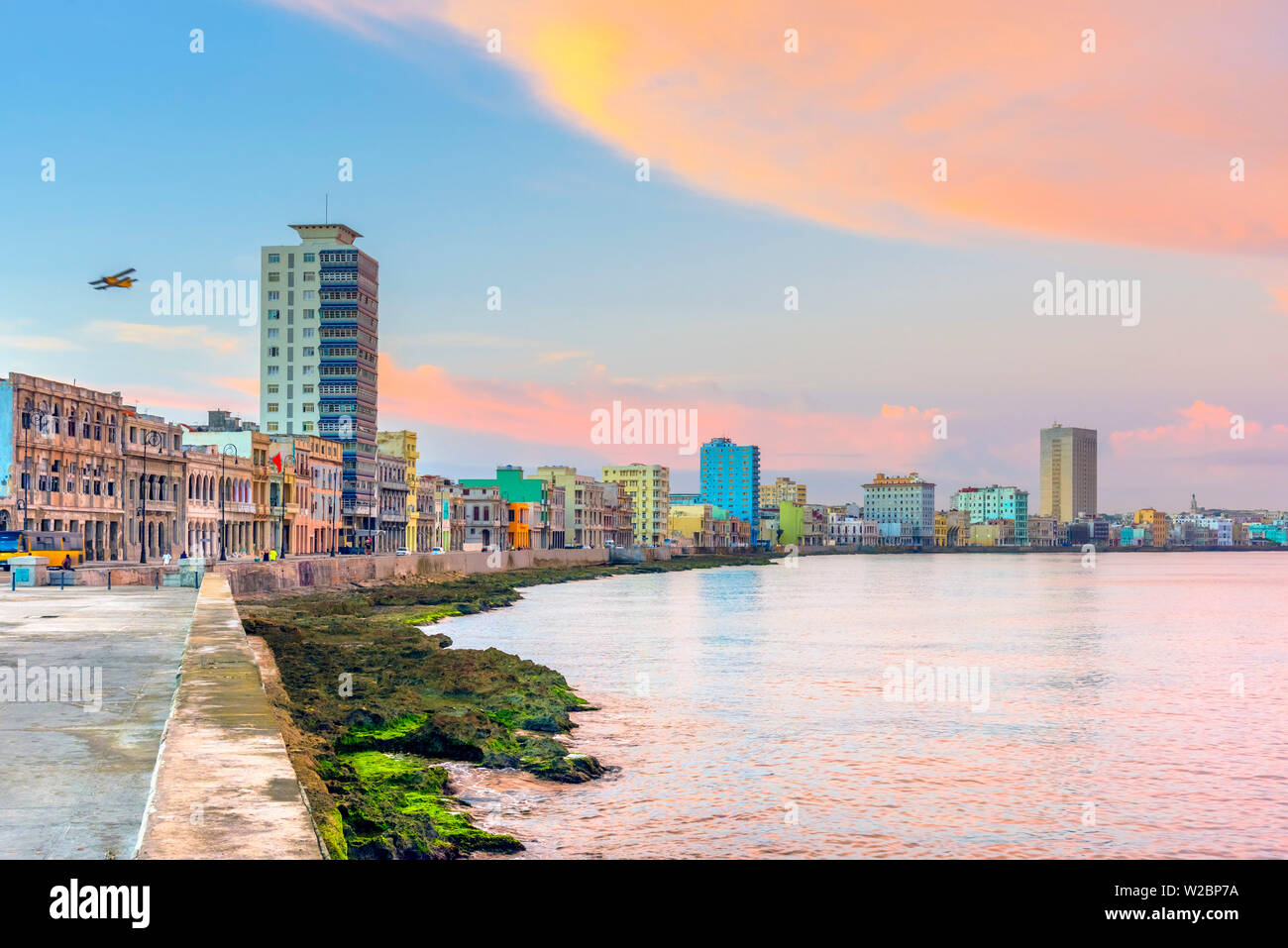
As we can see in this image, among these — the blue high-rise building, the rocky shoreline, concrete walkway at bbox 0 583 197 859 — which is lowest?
the rocky shoreline

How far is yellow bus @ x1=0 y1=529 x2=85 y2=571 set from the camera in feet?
203

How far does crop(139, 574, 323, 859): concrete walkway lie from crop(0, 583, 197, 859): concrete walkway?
1.89 ft

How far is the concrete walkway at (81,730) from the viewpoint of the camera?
11195 mm

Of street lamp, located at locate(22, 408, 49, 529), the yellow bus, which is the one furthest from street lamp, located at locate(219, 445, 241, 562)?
the yellow bus

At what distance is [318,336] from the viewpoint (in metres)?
178

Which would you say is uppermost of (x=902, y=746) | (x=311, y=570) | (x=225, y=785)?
(x=225, y=785)

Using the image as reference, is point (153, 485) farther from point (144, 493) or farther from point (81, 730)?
point (81, 730)

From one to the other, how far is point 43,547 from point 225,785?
6221 cm

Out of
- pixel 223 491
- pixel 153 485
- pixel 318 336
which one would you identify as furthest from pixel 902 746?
pixel 318 336

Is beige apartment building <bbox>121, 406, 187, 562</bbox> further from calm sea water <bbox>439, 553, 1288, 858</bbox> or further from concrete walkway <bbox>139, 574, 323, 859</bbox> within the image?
concrete walkway <bbox>139, 574, 323, 859</bbox>

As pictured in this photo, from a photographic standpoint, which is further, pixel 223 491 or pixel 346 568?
pixel 223 491

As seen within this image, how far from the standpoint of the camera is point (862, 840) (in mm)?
20453

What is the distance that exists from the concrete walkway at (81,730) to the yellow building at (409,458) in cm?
12628
